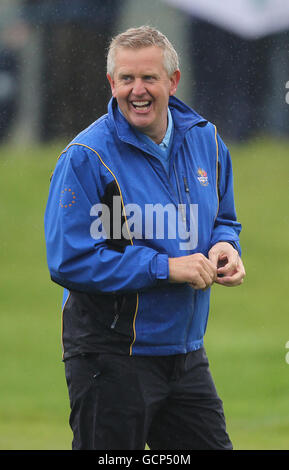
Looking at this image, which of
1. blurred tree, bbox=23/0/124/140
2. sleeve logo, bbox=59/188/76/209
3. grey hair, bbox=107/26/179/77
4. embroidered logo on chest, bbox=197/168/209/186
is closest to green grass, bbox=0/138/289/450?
blurred tree, bbox=23/0/124/140

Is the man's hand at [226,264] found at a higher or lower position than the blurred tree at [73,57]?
lower

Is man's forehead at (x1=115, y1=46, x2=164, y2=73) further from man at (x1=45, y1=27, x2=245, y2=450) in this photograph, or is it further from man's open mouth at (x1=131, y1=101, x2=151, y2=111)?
man's open mouth at (x1=131, y1=101, x2=151, y2=111)

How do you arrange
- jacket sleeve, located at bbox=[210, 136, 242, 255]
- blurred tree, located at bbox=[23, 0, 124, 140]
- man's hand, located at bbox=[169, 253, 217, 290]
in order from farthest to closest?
blurred tree, located at bbox=[23, 0, 124, 140], jacket sleeve, located at bbox=[210, 136, 242, 255], man's hand, located at bbox=[169, 253, 217, 290]

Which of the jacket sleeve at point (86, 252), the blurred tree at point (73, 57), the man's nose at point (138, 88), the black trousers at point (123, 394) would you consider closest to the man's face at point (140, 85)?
the man's nose at point (138, 88)

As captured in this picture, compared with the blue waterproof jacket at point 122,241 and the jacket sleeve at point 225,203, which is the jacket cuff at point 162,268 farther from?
the jacket sleeve at point 225,203

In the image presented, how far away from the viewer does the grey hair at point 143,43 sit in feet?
9.78

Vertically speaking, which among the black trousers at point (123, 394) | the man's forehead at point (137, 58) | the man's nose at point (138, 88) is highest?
the man's forehead at point (137, 58)

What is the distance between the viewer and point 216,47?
16.2m

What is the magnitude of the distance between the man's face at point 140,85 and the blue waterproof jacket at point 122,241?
0.05 m

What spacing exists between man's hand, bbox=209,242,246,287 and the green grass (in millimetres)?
2551

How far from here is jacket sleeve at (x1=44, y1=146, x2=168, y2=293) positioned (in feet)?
9.43

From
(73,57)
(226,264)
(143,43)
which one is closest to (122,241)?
(226,264)
